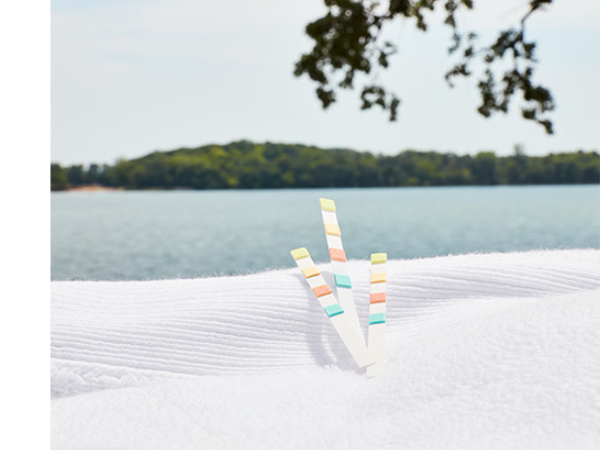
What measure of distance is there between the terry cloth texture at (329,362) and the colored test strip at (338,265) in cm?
5

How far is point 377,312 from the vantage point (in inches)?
44.9

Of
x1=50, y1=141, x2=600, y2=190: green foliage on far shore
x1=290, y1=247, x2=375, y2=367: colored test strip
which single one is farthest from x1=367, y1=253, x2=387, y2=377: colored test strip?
x1=50, y1=141, x2=600, y2=190: green foliage on far shore

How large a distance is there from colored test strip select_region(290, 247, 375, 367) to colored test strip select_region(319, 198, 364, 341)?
0.02 m

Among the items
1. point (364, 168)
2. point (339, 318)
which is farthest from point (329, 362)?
point (364, 168)

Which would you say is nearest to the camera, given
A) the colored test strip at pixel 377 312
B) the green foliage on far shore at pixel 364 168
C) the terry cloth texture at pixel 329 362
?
the terry cloth texture at pixel 329 362

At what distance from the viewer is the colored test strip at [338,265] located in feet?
3.74

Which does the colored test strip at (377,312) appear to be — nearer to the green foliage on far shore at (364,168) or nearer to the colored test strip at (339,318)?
the colored test strip at (339,318)

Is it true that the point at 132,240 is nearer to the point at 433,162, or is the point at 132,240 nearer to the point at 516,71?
the point at 516,71

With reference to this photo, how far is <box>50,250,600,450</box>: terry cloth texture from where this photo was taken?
2.86 feet

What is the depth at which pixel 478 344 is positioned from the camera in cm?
101

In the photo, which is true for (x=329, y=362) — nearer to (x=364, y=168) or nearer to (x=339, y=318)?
(x=339, y=318)

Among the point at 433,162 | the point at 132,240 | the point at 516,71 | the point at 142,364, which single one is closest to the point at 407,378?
the point at 142,364

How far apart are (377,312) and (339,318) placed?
0.09 metres

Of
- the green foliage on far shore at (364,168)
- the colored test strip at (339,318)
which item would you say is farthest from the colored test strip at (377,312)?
the green foliage on far shore at (364,168)
